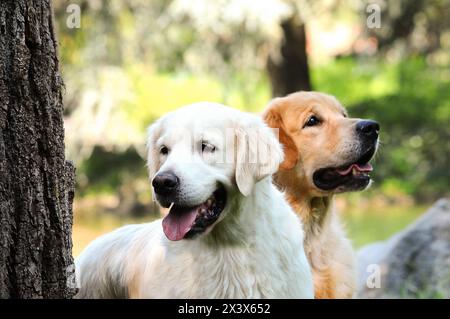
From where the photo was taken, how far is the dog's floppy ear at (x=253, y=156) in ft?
12.3

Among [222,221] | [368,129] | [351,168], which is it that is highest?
[368,129]

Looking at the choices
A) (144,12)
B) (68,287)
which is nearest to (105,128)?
(144,12)

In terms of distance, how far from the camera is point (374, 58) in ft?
50.2

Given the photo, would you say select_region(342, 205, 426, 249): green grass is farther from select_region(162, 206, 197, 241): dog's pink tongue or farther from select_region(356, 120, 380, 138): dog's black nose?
select_region(162, 206, 197, 241): dog's pink tongue

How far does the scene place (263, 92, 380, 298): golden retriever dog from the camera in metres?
4.82

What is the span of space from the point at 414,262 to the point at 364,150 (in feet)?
7.62

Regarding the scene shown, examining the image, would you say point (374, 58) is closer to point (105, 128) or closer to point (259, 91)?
point (259, 91)

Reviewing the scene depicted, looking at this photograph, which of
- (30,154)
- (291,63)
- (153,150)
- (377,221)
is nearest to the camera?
(30,154)

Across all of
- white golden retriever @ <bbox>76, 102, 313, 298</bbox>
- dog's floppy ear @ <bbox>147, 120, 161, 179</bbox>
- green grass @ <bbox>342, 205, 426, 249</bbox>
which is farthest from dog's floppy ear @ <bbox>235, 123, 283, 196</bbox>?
green grass @ <bbox>342, 205, 426, 249</bbox>

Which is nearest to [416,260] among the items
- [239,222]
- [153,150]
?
[239,222]

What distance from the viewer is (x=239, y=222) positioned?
12.7 ft

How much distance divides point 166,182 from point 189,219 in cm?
23

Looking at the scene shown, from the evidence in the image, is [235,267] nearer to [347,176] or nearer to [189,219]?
[189,219]
